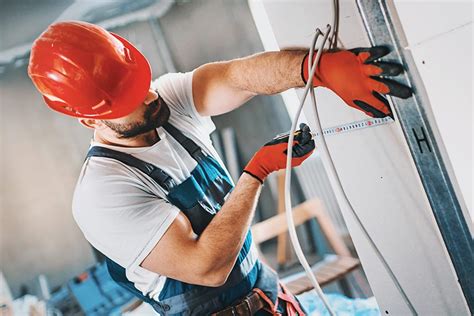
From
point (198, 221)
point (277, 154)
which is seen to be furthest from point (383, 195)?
point (198, 221)

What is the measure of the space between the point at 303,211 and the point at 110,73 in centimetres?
229

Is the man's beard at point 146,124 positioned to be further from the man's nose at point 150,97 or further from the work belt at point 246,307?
the work belt at point 246,307

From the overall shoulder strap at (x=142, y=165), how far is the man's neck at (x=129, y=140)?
0.15ft

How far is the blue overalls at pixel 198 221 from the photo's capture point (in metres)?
1.19

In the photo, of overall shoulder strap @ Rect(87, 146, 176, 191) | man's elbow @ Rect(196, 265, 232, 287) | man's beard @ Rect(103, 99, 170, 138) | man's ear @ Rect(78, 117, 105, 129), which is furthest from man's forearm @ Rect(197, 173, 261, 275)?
man's ear @ Rect(78, 117, 105, 129)

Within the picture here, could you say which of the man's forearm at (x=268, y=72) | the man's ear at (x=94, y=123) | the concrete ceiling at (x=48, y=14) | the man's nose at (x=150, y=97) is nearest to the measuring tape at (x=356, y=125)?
the man's forearm at (x=268, y=72)

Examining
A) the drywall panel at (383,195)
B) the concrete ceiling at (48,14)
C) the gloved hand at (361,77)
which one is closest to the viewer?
the gloved hand at (361,77)

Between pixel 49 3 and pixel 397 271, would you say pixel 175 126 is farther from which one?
pixel 49 3

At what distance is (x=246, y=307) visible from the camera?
1.24 m

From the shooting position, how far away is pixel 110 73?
1.10m

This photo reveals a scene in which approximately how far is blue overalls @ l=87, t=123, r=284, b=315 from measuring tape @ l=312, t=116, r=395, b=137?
0.37m

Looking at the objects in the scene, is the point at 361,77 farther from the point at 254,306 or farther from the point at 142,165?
the point at 254,306

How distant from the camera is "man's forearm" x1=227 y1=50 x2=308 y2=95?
930 mm

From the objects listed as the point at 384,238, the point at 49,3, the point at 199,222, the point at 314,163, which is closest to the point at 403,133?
the point at 384,238
